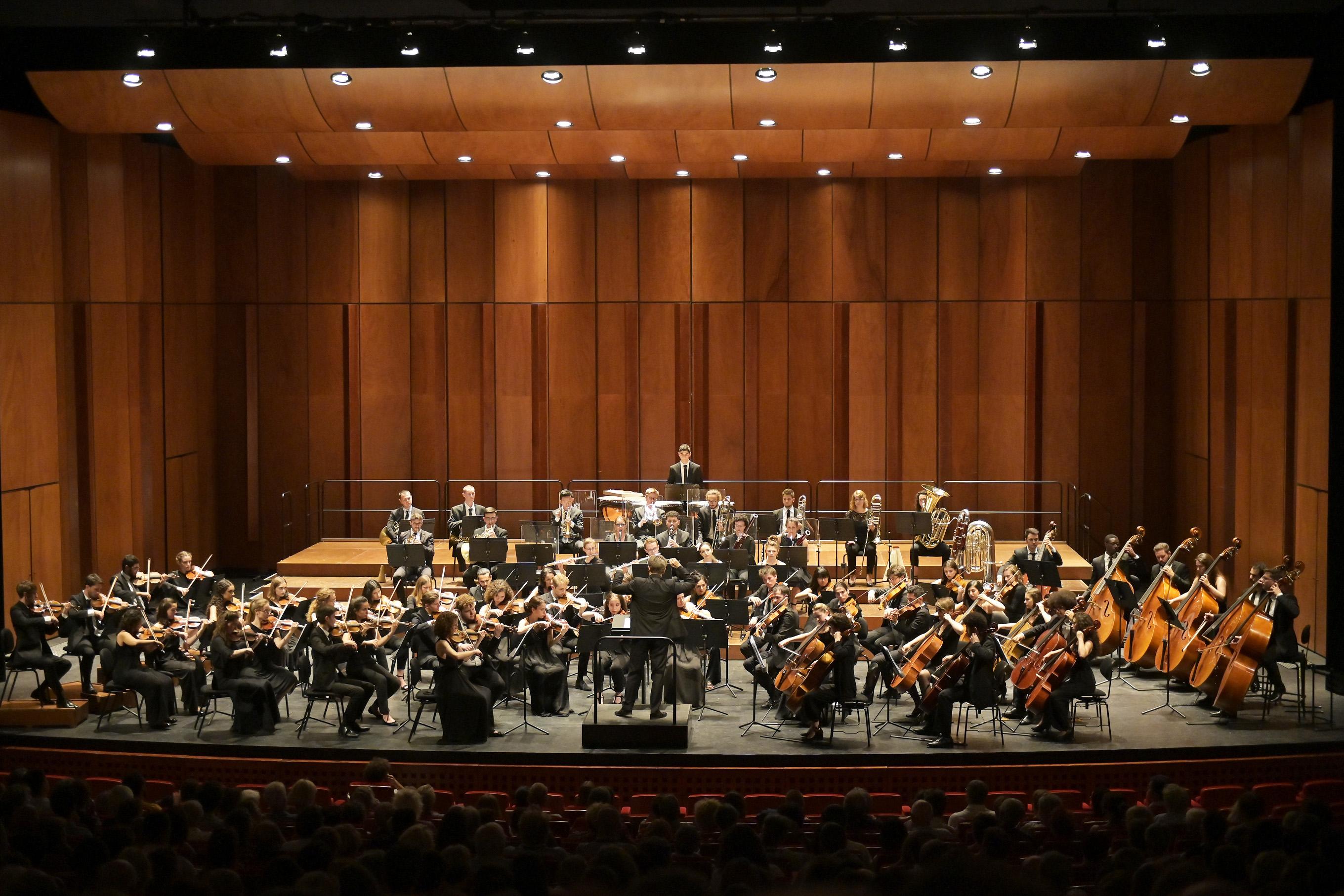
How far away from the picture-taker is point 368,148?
1520 centimetres

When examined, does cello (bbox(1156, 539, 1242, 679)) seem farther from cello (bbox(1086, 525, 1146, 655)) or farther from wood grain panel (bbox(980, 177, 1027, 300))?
wood grain panel (bbox(980, 177, 1027, 300))

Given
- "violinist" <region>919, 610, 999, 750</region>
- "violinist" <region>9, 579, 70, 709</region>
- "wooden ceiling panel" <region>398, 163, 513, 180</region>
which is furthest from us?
"wooden ceiling panel" <region>398, 163, 513, 180</region>

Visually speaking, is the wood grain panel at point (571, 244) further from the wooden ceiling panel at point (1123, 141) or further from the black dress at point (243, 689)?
the black dress at point (243, 689)

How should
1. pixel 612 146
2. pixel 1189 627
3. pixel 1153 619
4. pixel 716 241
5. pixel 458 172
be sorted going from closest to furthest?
pixel 1189 627
pixel 1153 619
pixel 612 146
pixel 458 172
pixel 716 241

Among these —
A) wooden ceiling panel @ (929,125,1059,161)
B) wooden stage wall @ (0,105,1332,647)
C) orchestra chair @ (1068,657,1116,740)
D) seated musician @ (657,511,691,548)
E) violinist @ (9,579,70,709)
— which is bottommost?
orchestra chair @ (1068,657,1116,740)

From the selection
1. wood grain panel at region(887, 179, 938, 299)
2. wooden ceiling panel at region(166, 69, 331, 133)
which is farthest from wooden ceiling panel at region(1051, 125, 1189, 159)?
wooden ceiling panel at region(166, 69, 331, 133)

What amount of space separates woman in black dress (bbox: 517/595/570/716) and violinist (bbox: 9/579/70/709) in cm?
354

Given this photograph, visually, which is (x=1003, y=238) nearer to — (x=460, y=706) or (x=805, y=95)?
(x=805, y=95)

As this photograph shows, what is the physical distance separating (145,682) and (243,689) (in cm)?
83

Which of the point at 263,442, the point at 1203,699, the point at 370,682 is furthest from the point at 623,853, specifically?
the point at 263,442

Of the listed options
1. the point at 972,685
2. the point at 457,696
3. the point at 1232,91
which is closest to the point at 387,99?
the point at 457,696

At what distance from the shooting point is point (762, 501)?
17.0 m

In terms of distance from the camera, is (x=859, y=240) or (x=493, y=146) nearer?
(x=493, y=146)

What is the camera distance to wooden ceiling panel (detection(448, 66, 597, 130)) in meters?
12.7
